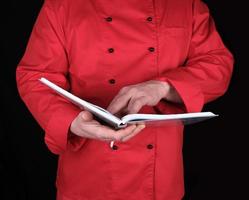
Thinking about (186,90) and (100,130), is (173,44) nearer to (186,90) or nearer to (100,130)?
(186,90)

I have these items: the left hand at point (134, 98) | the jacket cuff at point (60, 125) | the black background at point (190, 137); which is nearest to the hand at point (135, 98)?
the left hand at point (134, 98)

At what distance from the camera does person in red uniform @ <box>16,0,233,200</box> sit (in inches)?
49.9

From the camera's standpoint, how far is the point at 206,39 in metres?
1.40

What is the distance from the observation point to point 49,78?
4.24 ft

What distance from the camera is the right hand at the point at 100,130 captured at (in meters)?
1.08

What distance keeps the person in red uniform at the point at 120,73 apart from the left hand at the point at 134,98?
0.05 metres

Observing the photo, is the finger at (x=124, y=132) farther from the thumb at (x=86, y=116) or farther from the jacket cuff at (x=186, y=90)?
the jacket cuff at (x=186, y=90)

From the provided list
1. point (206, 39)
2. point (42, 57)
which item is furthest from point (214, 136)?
point (42, 57)

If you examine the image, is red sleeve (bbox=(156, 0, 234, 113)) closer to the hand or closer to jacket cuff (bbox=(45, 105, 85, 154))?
the hand

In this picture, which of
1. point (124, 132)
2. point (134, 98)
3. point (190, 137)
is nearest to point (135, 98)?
point (134, 98)

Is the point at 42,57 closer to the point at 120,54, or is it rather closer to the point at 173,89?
the point at 120,54

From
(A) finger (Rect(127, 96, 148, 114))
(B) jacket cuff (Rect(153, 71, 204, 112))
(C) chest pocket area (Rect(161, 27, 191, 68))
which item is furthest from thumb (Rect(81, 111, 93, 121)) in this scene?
(C) chest pocket area (Rect(161, 27, 191, 68))

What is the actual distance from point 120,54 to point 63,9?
22cm

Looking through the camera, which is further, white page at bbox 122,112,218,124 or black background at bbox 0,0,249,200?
black background at bbox 0,0,249,200
